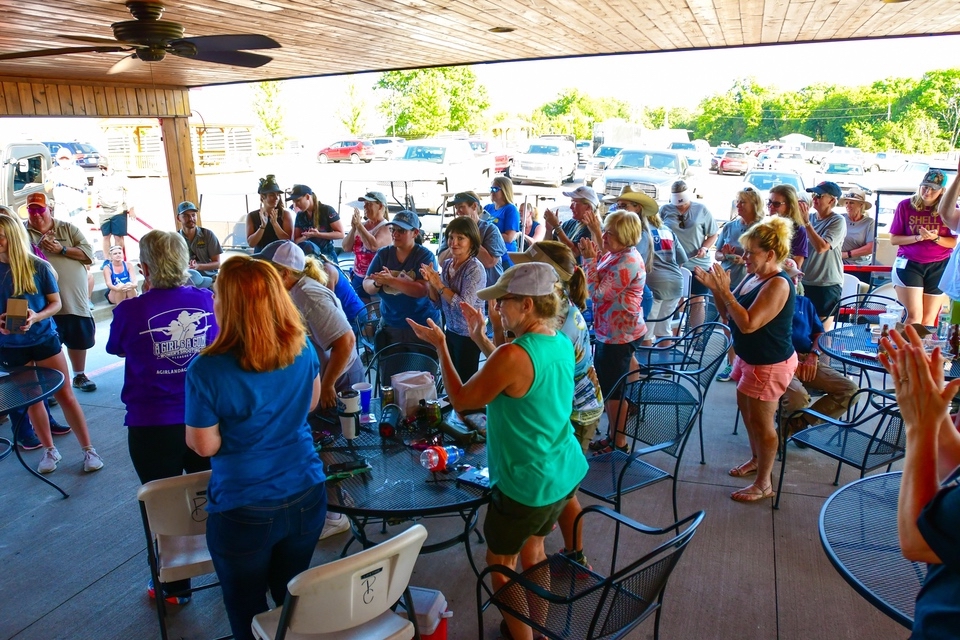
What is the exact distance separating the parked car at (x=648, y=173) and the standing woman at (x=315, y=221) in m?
9.47

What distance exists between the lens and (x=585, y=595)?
82.6 inches

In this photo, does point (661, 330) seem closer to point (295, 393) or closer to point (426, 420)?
point (426, 420)

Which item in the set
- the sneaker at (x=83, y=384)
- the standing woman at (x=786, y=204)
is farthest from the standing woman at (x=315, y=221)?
the standing woman at (x=786, y=204)

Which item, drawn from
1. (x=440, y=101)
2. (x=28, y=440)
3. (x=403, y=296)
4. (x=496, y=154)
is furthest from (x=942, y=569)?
(x=440, y=101)

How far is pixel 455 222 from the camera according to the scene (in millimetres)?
4203

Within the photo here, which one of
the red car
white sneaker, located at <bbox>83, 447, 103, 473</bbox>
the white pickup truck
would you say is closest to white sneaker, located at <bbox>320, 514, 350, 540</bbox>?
white sneaker, located at <bbox>83, 447, 103, 473</bbox>

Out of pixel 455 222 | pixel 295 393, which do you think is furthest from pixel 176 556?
pixel 455 222

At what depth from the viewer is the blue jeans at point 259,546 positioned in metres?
2.03

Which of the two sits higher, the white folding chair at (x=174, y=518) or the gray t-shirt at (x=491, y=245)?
the gray t-shirt at (x=491, y=245)

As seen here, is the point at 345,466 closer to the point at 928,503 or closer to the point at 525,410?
the point at 525,410

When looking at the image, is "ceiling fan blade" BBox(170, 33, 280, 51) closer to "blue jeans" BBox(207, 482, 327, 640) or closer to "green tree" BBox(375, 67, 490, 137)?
"blue jeans" BBox(207, 482, 327, 640)

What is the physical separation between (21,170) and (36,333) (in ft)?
33.6

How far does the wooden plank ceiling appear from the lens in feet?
14.0

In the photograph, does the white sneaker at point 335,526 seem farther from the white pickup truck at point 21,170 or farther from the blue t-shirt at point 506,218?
the white pickup truck at point 21,170
